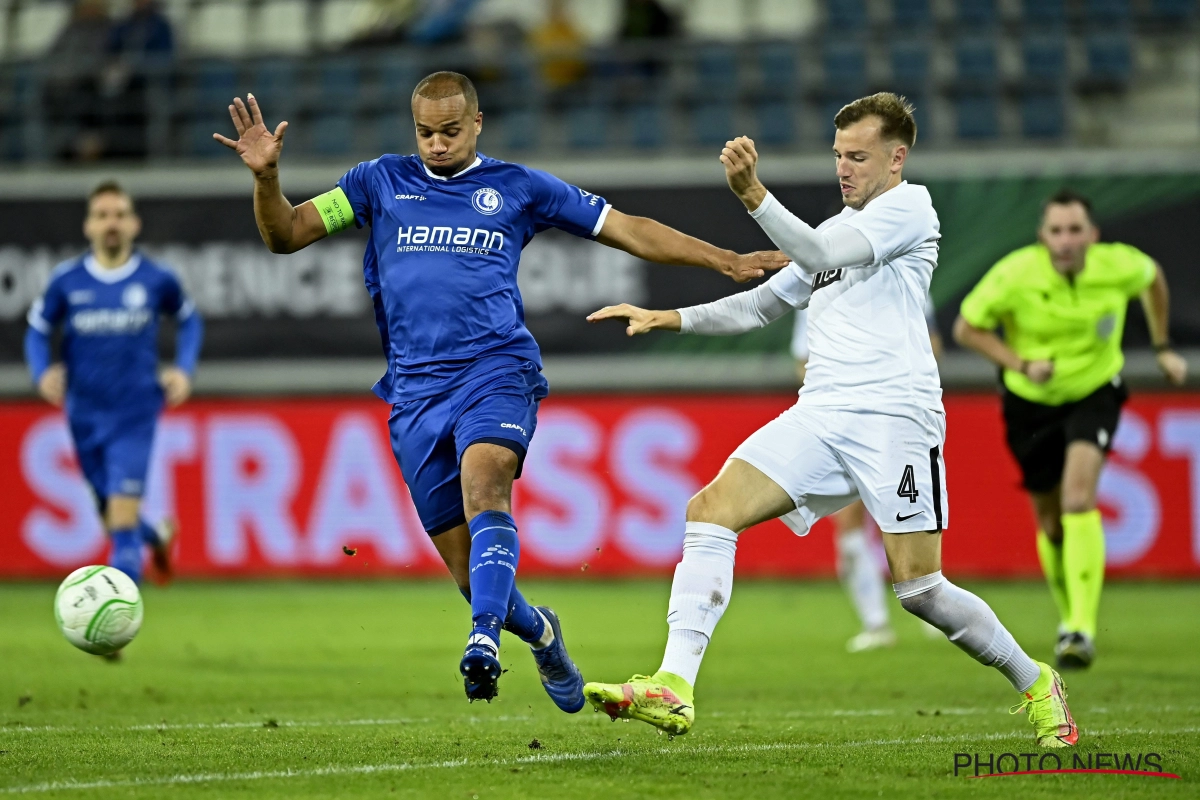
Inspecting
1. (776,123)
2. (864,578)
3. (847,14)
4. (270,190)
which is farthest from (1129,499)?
(270,190)

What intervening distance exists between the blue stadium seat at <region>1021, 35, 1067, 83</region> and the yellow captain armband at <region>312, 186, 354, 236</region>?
11.1 metres

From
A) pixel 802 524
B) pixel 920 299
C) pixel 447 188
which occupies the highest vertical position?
pixel 447 188

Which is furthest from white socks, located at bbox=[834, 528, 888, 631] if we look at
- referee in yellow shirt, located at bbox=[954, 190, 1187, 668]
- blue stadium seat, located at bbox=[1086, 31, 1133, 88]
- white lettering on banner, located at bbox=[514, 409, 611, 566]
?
blue stadium seat, located at bbox=[1086, 31, 1133, 88]

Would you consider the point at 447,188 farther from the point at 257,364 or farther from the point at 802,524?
the point at 257,364

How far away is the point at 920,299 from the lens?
5641 millimetres

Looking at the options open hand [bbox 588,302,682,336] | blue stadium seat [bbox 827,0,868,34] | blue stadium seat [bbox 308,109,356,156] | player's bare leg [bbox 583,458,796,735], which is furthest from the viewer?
blue stadium seat [bbox 827,0,868,34]

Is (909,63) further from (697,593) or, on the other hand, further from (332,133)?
(697,593)

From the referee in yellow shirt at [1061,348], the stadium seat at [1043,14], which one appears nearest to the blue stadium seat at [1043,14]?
the stadium seat at [1043,14]

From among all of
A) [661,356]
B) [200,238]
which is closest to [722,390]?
[661,356]

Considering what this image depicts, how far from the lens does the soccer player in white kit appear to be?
17.6 ft

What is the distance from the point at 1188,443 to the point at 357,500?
722cm

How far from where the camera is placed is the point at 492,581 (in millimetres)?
5449

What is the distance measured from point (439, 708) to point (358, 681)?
1.25 metres

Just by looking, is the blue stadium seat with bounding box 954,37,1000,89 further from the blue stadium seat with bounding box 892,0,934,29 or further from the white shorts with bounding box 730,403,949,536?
the white shorts with bounding box 730,403,949,536
